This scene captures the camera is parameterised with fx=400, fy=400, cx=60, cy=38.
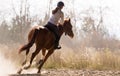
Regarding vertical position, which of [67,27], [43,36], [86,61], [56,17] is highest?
[56,17]

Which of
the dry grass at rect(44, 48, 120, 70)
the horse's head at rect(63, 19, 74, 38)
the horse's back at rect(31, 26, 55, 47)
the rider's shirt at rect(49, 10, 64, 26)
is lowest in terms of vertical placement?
the dry grass at rect(44, 48, 120, 70)

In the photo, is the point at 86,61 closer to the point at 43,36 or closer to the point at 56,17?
the point at 56,17

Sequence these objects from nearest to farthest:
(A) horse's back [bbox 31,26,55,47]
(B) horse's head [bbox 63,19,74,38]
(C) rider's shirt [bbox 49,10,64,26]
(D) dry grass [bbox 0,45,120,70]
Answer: (A) horse's back [bbox 31,26,55,47], (C) rider's shirt [bbox 49,10,64,26], (B) horse's head [bbox 63,19,74,38], (D) dry grass [bbox 0,45,120,70]

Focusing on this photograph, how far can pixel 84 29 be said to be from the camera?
46719 mm

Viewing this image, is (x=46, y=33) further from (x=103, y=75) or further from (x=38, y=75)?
(x=103, y=75)

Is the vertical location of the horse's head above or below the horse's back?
above

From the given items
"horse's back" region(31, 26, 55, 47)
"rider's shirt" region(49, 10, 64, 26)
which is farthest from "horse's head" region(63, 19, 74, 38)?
"horse's back" region(31, 26, 55, 47)

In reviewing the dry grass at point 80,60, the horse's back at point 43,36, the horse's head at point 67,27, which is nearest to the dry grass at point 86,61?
the dry grass at point 80,60

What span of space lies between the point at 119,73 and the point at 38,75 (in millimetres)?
3357

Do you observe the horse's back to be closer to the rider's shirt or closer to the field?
the rider's shirt

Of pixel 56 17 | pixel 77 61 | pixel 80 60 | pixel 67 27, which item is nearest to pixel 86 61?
pixel 80 60

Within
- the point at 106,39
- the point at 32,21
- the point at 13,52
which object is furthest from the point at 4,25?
the point at 13,52

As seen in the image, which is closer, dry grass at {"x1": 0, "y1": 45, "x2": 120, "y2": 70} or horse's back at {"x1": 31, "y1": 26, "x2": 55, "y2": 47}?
horse's back at {"x1": 31, "y1": 26, "x2": 55, "y2": 47}

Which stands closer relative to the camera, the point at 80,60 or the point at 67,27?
the point at 67,27
